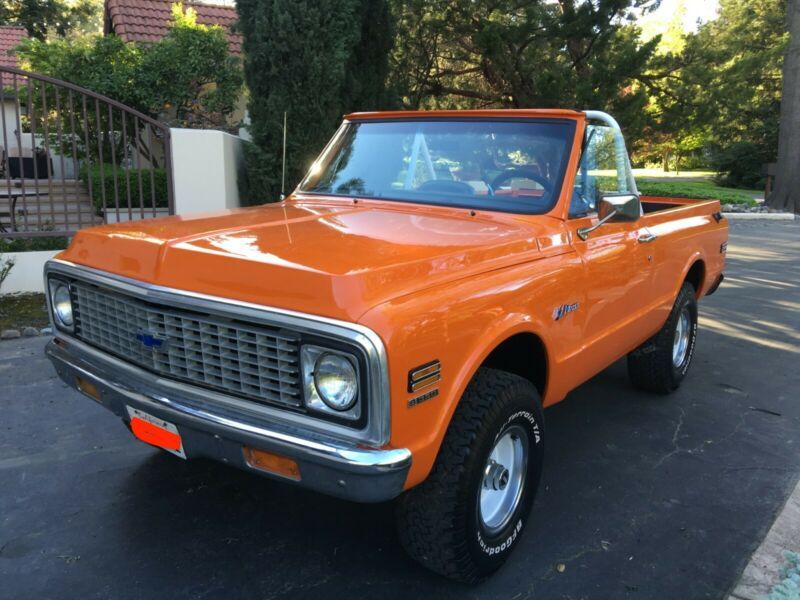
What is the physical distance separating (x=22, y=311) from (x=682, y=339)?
238 inches

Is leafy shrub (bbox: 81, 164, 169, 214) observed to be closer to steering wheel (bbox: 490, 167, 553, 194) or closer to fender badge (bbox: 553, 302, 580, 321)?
steering wheel (bbox: 490, 167, 553, 194)

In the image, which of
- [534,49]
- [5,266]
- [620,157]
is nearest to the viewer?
[620,157]

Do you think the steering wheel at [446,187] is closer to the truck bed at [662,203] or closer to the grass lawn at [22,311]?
the truck bed at [662,203]

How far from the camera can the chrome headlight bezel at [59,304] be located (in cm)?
301

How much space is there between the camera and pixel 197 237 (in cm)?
266

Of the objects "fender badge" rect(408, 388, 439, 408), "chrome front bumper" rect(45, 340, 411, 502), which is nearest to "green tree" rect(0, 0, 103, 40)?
"chrome front bumper" rect(45, 340, 411, 502)

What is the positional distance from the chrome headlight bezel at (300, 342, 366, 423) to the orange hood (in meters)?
0.12

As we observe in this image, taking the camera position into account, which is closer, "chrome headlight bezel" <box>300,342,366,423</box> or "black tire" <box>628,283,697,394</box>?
"chrome headlight bezel" <box>300,342,366,423</box>

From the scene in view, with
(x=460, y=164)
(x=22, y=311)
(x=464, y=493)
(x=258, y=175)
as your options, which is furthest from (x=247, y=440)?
(x=258, y=175)

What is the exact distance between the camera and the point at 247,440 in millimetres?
2195

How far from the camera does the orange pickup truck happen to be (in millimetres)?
2098

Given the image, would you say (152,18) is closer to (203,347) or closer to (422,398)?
(203,347)

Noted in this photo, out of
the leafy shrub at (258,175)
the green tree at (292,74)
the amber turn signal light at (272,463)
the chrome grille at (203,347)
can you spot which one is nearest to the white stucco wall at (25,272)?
the leafy shrub at (258,175)

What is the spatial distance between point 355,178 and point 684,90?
1400 centimetres
